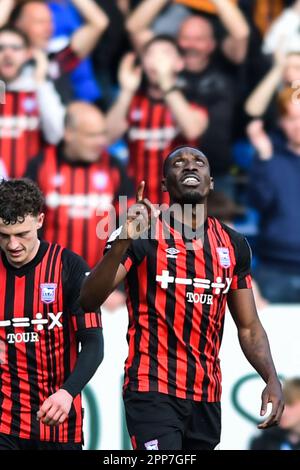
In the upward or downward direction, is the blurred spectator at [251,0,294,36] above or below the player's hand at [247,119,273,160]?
above

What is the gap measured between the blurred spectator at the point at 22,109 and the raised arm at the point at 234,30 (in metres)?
→ 1.49

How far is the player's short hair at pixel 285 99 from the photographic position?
8578 millimetres

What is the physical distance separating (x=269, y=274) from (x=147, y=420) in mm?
3103

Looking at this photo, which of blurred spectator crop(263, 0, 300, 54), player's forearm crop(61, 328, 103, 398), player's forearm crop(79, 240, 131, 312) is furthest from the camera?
blurred spectator crop(263, 0, 300, 54)

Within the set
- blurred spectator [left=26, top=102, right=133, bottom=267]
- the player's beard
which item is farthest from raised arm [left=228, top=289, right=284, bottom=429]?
blurred spectator [left=26, top=102, right=133, bottom=267]

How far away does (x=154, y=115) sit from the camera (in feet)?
28.2

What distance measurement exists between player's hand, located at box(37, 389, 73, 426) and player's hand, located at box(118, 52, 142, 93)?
12.9ft

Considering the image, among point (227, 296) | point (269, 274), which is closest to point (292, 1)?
point (269, 274)

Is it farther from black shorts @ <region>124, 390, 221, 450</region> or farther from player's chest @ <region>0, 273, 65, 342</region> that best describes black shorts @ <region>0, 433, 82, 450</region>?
player's chest @ <region>0, 273, 65, 342</region>

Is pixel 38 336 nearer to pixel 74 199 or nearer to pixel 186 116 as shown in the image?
pixel 74 199

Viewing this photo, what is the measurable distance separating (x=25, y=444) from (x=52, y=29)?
4.08 m

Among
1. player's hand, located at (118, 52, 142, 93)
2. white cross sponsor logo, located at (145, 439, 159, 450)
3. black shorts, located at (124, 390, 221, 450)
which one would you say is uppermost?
player's hand, located at (118, 52, 142, 93)

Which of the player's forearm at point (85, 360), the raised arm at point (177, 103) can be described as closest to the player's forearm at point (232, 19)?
the raised arm at point (177, 103)

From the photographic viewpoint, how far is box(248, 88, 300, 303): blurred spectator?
8.27 meters
